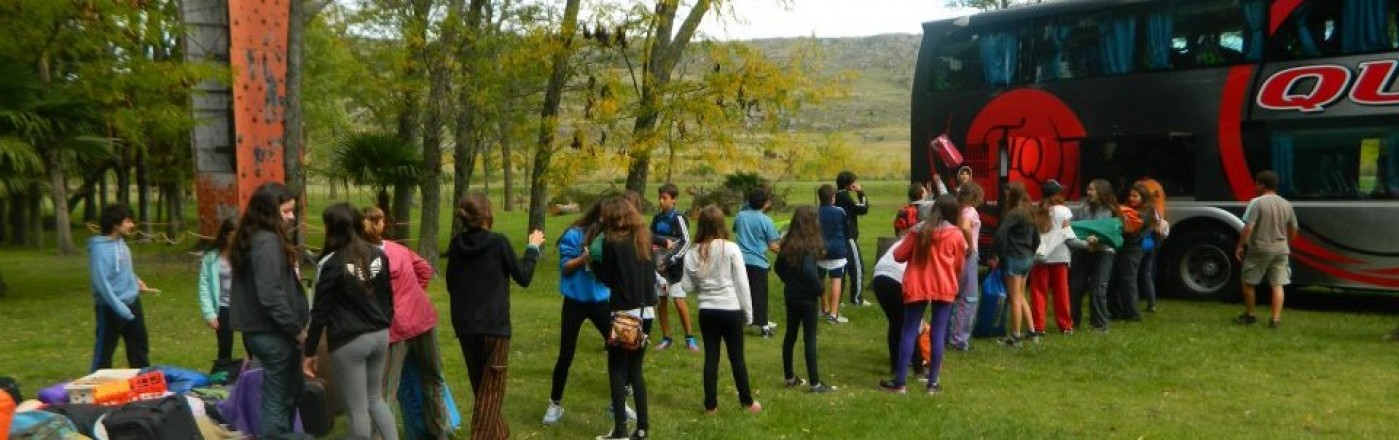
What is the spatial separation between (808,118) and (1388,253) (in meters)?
140

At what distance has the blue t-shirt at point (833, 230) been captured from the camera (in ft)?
36.9

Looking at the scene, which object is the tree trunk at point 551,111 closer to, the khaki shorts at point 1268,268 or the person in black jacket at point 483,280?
the khaki shorts at point 1268,268

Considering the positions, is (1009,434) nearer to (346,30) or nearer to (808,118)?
(346,30)

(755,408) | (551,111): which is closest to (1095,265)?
(755,408)

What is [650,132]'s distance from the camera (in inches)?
746

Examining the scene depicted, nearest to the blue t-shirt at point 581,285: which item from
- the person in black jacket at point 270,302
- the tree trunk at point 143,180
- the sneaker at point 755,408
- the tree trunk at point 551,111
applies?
the sneaker at point 755,408

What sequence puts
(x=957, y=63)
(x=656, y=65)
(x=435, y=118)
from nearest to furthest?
1. (x=957, y=63)
2. (x=656, y=65)
3. (x=435, y=118)

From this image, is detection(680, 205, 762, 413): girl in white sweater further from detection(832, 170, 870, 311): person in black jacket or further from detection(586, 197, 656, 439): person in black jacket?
detection(832, 170, 870, 311): person in black jacket

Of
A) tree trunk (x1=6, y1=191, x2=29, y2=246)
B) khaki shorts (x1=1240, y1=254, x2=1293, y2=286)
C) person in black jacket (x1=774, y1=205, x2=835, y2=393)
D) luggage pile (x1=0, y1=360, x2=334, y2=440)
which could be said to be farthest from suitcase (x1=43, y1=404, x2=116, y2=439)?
tree trunk (x1=6, y1=191, x2=29, y2=246)

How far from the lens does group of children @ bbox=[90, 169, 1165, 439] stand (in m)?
5.79

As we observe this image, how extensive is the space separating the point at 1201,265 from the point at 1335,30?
2.99 meters

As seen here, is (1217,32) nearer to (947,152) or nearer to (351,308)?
(947,152)

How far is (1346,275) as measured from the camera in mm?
12500

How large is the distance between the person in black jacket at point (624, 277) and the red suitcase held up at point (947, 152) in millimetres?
9714
